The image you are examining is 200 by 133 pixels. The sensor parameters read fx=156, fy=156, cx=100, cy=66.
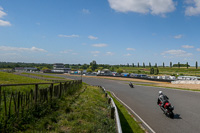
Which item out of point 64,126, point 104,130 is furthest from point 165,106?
point 64,126

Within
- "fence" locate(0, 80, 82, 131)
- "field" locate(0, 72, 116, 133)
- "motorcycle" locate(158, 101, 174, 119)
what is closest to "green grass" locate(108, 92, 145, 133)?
"field" locate(0, 72, 116, 133)

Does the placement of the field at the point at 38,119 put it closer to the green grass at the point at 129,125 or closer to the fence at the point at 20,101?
the fence at the point at 20,101

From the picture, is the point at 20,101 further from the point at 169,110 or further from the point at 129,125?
the point at 169,110

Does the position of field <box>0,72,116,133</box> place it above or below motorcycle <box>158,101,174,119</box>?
above

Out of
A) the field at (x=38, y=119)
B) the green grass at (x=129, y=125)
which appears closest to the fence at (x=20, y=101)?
the field at (x=38, y=119)

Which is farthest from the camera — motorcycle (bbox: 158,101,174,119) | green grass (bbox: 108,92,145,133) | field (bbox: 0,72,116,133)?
motorcycle (bbox: 158,101,174,119)

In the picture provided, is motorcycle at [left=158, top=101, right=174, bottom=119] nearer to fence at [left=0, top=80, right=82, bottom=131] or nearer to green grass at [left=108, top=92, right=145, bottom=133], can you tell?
green grass at [left=108, top=92, right=145, bottom=133]

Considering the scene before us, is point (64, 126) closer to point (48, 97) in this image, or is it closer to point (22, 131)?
point (22, 131)

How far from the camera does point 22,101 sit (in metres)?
7.10

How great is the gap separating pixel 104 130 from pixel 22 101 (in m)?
3.92

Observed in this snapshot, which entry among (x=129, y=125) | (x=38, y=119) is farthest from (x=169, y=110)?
(x=38, y=119)

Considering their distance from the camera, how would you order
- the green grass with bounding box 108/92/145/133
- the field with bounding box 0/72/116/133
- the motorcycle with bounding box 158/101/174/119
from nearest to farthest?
the field with bounding box 0/72/116/133 → the green grass with bounding box 108/92/145/133 → the motorcycle with bounding box 158/101/174/119

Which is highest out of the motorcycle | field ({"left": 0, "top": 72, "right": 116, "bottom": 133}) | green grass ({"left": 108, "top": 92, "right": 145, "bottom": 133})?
field ({"left": 0, "top": 72, "right": 116, "bottom": 133})

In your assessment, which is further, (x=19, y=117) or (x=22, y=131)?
(x=19, y=117)
